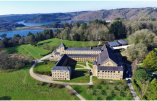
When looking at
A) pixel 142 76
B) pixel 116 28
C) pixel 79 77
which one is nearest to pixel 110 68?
pixel 142 76

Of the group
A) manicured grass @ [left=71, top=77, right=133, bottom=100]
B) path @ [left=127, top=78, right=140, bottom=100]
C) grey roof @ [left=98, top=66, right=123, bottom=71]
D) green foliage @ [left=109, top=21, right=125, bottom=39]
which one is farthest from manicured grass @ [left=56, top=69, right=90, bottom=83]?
green foliage @ [left=109, top=21, right=125, bottom=39]

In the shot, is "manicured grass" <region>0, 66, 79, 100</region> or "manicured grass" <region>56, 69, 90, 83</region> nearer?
"manicured grass" <region>0, 66, 79, 100</region>

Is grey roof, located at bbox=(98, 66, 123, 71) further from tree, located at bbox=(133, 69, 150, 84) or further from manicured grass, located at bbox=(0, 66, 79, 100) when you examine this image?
manicured grass, located at bbox=(0, 66, 79, 100)

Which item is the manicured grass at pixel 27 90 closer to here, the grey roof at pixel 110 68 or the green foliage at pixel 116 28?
the grey roof at pixel 110 68

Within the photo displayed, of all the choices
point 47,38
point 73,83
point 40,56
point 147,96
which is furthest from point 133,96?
point 47,38

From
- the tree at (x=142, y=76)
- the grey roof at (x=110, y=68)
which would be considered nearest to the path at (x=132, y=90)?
the tree at (x=142, y=76)

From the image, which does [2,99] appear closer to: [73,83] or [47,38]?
[73,83]

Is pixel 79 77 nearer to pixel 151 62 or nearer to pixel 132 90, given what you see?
pixel 132 90
